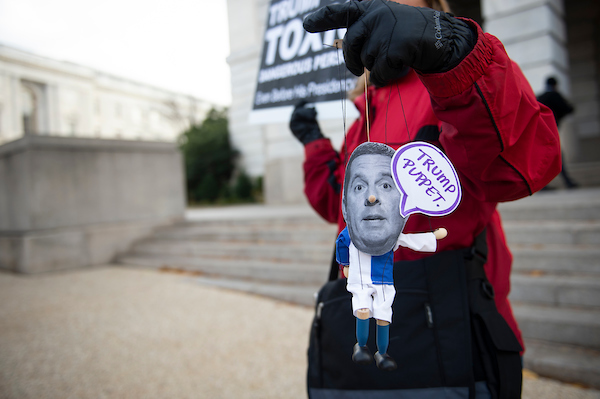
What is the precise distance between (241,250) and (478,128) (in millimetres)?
5140

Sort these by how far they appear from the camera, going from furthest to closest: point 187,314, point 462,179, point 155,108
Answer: point 155,108, point 187,314, point 462,179

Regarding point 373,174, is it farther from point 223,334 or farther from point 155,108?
point 155,108

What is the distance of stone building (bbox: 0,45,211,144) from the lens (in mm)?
22312

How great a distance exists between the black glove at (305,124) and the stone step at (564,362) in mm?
2153

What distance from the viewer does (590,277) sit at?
3020 millimetres

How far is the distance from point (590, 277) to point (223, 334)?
3013 mm

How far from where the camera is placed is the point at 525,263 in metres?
3.40

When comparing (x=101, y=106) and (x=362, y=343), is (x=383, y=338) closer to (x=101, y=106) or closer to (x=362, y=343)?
(x=362, y=343)

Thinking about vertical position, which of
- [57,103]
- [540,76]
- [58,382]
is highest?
[57,103]

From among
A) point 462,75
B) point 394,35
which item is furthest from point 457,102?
point 394,35

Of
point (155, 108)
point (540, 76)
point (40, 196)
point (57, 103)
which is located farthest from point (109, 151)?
point (155, 108)

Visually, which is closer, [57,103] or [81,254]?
[81,254]

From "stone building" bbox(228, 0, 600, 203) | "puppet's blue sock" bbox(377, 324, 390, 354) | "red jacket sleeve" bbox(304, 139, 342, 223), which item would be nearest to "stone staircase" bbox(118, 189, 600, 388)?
"stone building" bbox(228, 0, 600, 203)

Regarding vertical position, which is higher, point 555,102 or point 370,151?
point 555,102
